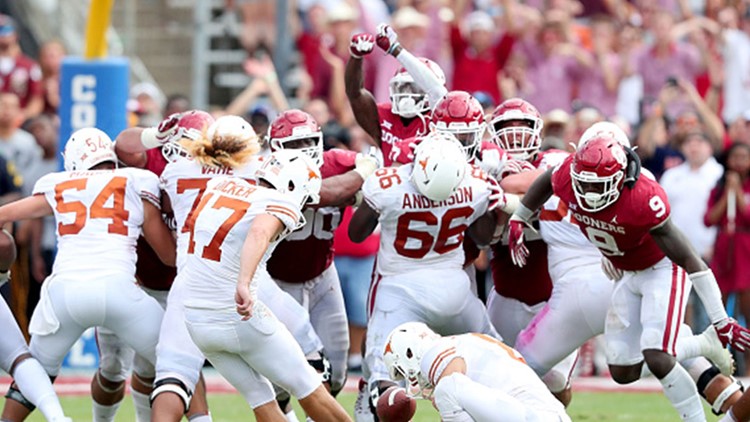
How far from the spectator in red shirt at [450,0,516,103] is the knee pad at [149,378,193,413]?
6.50 m

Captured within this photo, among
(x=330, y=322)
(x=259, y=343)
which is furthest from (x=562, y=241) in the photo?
(x=259, y=343)

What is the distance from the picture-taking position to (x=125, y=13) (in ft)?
53.6

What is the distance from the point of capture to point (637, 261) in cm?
823

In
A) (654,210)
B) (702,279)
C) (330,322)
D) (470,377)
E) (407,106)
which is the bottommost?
(330,322)

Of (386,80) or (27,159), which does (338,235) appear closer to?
(386,80)

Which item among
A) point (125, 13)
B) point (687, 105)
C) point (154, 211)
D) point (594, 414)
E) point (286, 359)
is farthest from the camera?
point (125, 13)

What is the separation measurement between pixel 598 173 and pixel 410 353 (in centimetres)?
143

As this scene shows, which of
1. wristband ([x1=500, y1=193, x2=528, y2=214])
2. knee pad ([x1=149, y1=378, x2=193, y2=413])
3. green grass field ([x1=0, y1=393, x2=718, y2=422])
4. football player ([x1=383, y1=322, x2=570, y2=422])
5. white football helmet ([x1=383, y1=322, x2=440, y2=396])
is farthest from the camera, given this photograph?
→ green grass field ([x1=0, y1=393, x2=718, y2=422])

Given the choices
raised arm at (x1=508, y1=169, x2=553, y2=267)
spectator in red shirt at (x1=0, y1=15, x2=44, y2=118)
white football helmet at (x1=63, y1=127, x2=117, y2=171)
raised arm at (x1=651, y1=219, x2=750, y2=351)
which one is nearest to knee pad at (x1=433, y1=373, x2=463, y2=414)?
raised arm at (x1=651, y1=219, x2=750, y2=351)

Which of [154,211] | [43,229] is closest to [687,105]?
[43,229]

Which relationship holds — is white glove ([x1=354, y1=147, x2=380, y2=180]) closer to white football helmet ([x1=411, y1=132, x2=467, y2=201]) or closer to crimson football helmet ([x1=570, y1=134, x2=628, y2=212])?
white football helmet ([x1=411, y1=132, x2=467, y2=201])

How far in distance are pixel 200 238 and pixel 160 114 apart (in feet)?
22.0

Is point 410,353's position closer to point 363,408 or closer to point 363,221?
point 363,221

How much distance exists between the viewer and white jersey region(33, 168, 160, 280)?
8125 mm
